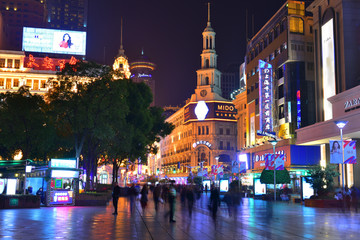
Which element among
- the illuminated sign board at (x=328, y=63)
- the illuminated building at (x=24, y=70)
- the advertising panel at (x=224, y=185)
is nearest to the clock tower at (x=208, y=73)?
the illuminated building at (x=24, y=70)

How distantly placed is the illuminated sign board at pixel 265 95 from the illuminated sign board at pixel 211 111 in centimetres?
5496

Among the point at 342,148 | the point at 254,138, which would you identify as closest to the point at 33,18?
the point at 254,138

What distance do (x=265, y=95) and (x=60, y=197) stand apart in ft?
126

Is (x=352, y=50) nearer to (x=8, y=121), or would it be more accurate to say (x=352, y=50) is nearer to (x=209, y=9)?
(x=8, y=121)

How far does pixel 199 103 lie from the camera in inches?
4710

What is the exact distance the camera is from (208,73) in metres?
124

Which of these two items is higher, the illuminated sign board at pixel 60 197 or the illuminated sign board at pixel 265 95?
the illuminated sign board at pixel 265 95

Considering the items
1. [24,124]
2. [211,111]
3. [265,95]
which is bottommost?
[24,124]

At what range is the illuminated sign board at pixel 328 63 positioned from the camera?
47931 mm

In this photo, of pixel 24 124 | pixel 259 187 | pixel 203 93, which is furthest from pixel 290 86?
pixel 203 93

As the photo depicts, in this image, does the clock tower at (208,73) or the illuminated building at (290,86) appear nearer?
the illuminated building at (290,86)

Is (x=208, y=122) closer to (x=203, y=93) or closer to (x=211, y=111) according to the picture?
(x=211, y=111)

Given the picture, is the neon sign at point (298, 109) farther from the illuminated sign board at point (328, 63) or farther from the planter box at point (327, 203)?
the planter box at point (327, 203)

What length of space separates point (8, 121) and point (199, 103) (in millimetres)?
77857
